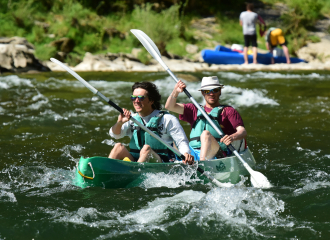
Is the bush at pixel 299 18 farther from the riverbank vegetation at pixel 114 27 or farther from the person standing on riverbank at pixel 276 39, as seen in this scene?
the person standing on riverbank at pixel 276 39

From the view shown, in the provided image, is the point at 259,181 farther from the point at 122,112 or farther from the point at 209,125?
the point at 122,112

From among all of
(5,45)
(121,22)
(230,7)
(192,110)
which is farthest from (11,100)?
(230,7)

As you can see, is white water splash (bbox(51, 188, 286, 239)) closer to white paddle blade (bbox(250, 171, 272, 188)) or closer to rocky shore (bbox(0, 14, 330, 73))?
white paddle blade (bbox(250, 171, 272, 188))

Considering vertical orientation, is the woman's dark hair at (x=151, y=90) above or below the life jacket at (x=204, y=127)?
above

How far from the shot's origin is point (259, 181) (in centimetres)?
388

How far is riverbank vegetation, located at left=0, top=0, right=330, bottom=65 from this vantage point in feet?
45.1

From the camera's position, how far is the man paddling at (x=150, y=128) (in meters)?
3.71

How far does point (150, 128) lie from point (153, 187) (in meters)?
0.53

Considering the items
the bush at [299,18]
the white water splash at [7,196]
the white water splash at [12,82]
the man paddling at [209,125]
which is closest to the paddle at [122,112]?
the man paddling at [209,125]

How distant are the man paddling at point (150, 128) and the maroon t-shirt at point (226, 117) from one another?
0.37m

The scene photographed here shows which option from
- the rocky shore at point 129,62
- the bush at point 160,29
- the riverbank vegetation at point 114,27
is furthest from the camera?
the riverbank vegetation at point 114,27

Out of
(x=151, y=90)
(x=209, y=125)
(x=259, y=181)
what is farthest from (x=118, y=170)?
(x=259, y=181)

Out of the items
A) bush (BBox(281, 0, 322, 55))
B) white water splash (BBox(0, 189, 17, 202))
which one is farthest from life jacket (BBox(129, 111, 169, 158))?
bush (BBox(281, 0, 322, 55))

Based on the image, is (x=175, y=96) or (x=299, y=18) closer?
(x=175, y=96)
